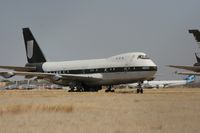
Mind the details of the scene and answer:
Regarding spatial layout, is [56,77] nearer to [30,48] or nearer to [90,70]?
[90,70]

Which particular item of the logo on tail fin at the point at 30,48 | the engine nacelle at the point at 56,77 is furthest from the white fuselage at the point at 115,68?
the logo on tail fin at the point at 30,48

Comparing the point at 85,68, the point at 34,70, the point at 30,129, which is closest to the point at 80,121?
the point at 30,129

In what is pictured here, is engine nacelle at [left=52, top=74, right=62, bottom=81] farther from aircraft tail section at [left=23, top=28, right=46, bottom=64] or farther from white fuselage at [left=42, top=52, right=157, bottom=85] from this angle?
aircraft tail section at [left=23, top=28, right=46, bottom=64]

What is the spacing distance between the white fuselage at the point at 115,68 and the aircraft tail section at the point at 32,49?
15.8 feet

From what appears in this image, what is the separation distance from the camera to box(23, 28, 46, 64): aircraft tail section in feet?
239

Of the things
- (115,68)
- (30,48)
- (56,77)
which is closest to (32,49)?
(30,48)

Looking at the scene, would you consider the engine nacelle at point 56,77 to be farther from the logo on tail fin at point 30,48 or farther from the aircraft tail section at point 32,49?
the logo on tail fin at point 30,48

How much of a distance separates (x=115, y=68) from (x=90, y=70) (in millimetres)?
4972

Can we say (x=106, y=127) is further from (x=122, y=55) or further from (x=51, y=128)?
(x=122, y=55)

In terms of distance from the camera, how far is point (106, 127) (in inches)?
567

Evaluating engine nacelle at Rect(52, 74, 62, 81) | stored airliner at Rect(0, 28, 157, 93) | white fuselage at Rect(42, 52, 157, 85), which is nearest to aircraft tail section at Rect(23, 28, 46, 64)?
stored airliner at Rect(0, 28, 157, 93)

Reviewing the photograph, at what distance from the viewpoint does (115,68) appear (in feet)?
198

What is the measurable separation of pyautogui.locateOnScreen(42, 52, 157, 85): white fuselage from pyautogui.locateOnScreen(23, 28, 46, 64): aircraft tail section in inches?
190

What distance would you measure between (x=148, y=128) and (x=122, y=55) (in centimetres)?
4646
